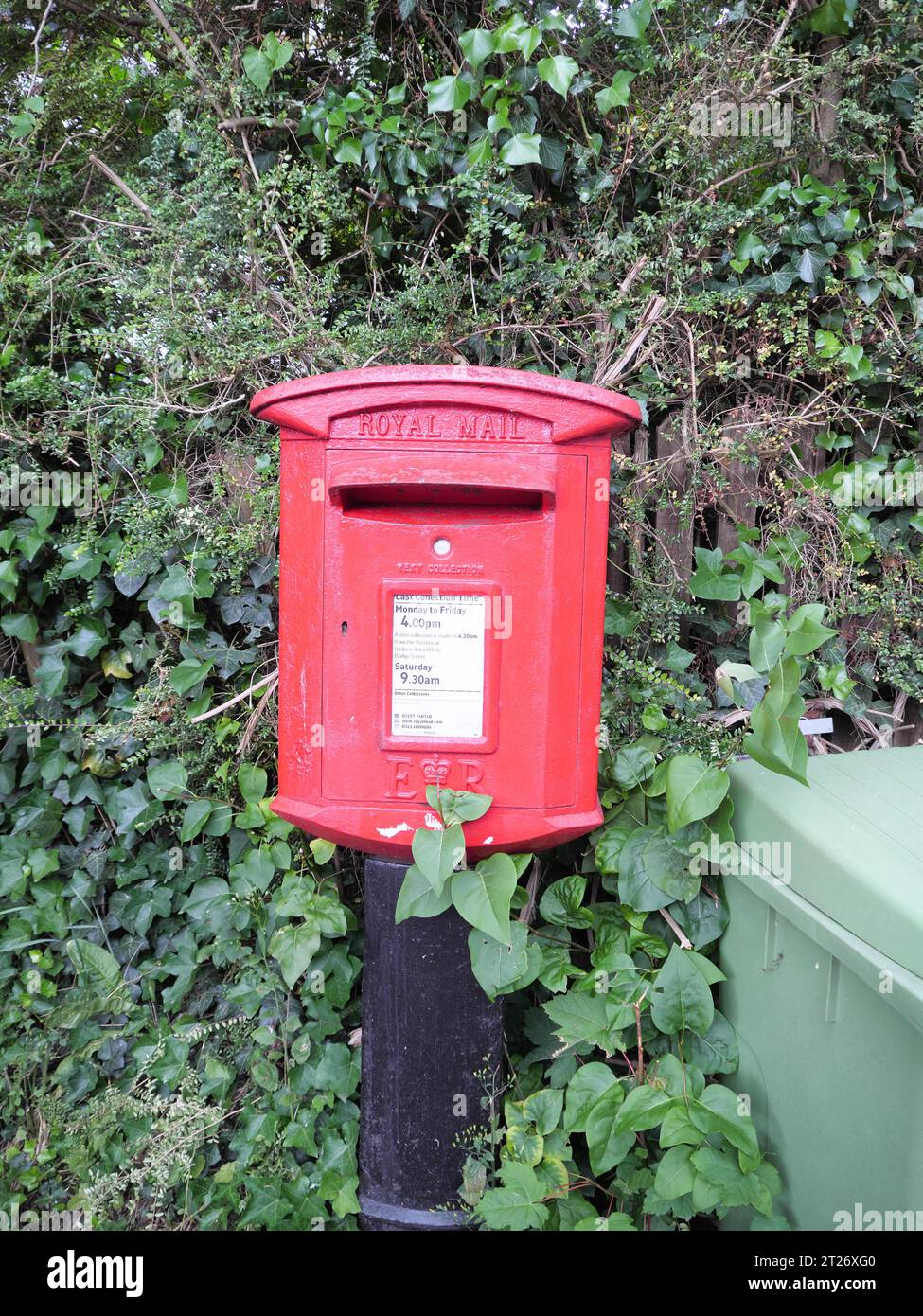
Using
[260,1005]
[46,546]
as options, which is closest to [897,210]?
[46,546]

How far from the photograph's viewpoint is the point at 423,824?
150cm

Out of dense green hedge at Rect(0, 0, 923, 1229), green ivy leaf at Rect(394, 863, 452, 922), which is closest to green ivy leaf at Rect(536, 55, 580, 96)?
dense green hedge at Rect(0, 0, 923, 1229)

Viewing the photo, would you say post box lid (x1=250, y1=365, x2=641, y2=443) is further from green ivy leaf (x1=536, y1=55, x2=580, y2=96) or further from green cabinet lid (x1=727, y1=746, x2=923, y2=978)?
green ivy leaf (x1=536, y1=55, x2=580, y2=96)

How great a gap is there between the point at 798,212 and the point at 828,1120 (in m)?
2.38

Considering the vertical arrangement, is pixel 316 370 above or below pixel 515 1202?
above

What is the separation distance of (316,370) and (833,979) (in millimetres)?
2067

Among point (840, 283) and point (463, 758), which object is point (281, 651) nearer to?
point (463, 758)

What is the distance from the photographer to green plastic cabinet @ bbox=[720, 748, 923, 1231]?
1.27 metres

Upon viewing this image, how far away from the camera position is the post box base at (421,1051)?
172cm

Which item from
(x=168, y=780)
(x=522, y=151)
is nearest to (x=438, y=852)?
(x=168, y=780)

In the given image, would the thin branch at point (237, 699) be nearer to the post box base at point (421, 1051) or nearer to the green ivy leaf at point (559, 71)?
the post box base at point (421, 1051)

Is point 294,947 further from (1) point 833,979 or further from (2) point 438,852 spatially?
(1) point 833,979

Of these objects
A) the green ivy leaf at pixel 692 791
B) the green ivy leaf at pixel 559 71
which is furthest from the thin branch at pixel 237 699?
the green ivy leaf at pixel 559 71
